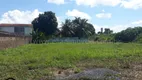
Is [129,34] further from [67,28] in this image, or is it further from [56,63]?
[56,63]

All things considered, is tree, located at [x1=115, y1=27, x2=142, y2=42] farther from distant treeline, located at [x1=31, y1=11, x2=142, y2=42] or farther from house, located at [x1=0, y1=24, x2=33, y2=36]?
house, located at [x1=0, y1=24, x2=33, y2=36]

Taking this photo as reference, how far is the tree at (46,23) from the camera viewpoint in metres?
65.2

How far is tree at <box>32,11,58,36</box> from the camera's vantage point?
65.2 meters

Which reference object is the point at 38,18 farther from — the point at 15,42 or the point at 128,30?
the point at 15,42

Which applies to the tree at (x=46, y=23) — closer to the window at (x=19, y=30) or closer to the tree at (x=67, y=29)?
the tree at (x=67, y=29)

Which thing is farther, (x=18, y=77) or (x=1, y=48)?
(x=1, y=48)

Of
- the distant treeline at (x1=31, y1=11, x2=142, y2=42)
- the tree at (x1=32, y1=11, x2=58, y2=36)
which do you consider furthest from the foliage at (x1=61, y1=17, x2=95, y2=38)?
the tree at (x1=32, y1=11, x2=58, y2=36)

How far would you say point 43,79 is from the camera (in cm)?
1031

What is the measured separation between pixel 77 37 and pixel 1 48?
37365 mm

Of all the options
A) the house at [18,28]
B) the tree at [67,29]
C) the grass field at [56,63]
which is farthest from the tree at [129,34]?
the grass field at [56,63]

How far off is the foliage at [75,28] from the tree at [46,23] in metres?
2.43

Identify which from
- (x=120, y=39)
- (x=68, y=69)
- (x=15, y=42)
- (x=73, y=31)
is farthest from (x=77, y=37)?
(x=68, y=69)

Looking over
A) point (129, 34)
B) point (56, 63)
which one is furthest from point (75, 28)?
point (56, 63)

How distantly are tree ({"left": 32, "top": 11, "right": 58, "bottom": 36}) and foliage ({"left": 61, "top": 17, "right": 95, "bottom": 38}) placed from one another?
7.99 feet
